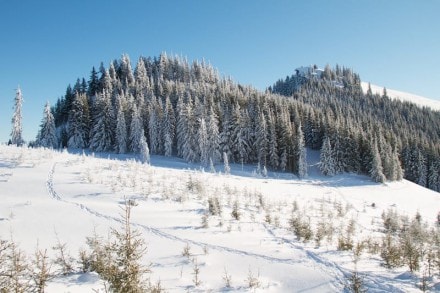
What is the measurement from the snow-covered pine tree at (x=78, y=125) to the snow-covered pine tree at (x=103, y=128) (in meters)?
2.06

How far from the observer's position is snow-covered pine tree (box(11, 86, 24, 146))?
6272cm

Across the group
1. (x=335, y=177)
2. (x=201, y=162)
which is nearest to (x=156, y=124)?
(x=201, y=162)

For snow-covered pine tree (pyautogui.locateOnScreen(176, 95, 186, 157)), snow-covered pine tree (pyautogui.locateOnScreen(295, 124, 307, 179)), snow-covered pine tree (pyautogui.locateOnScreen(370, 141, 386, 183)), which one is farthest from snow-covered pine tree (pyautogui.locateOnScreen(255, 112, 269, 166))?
snow-covered pine tree (pyautogui.locateOnScreen(370, 141, 386, 183))

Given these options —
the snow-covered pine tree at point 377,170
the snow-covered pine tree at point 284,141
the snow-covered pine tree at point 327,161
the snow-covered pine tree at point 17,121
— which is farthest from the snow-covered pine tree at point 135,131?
the snow-covered pine tree at point 377,170

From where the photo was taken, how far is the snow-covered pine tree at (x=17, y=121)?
206ft

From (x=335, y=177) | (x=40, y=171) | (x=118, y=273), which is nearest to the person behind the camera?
(x=118, y=273)

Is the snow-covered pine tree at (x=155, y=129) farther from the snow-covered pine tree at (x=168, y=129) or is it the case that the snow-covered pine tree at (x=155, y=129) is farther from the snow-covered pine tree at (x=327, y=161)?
the snow-covered pine tree at (x=327, y=161)

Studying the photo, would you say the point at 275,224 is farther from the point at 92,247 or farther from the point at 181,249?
the point at 92,247

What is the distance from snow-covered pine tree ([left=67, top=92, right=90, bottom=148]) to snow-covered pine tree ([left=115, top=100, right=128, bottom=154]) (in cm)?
794

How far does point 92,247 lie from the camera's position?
1062 cm

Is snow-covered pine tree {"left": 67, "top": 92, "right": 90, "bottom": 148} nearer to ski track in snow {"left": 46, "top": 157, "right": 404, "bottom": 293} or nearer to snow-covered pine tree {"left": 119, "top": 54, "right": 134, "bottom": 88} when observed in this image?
snow-covered pine tree {"left": 119, "top": 54, "right": 134, "bottom": 88}

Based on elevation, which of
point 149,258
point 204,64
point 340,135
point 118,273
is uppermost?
point 204,64

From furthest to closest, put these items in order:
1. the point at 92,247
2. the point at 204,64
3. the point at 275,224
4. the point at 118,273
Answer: the point at 204,64, the point at 275,224, the point at 92,247, the point at 118,273

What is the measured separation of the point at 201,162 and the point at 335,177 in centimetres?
2678
